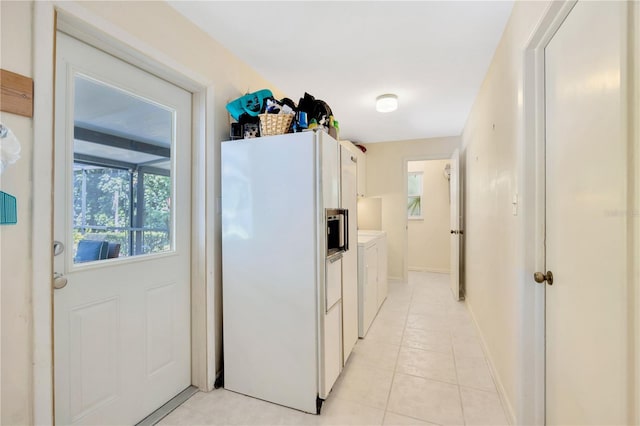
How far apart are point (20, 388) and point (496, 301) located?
2608 mm

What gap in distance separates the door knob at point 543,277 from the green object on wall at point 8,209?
221 centimetres

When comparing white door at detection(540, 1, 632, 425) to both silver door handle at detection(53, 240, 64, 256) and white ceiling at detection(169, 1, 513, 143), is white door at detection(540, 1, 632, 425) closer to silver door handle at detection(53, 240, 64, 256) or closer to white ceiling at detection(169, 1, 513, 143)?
white ceiling at detection(169, 1, 513, 143)

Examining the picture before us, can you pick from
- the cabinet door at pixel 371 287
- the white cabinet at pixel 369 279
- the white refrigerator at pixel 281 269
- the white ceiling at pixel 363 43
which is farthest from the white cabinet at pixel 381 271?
the white ceiling at pixel 363 43

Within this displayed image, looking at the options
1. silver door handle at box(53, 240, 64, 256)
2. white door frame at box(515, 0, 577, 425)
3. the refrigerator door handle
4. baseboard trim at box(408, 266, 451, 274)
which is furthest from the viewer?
baseboard trim at box(408, 266, 451, 274)

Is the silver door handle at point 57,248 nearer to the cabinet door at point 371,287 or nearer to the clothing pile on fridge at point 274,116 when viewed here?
the clothing pile on fridge at point 274,116

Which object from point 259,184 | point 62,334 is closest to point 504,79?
point 259,184

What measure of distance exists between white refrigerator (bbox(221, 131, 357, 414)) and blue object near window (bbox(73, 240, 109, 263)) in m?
0.65

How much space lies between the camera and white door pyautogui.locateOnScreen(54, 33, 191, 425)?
1.25 metres

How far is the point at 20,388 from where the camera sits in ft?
3.32

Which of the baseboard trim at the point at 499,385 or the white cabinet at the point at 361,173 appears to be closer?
the baseboard trim at the point at 499,385

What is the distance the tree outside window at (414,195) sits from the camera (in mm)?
5512

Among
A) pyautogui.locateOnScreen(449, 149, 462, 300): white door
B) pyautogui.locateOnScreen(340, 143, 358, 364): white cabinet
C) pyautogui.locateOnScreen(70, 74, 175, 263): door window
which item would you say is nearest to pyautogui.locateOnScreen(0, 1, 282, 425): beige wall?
pyautogui.locateOnScreen(70, 74, 175, 263): door window

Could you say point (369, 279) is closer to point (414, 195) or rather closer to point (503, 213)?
point (503, 213)

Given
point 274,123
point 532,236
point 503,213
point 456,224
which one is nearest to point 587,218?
point 532,236
